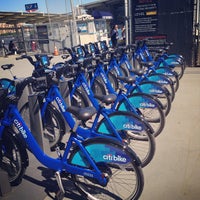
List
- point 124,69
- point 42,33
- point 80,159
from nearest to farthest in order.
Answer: point 80,159, point 124,69, point 42,33

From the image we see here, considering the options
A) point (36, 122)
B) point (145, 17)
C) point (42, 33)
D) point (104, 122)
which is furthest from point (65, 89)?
point (42, 33)

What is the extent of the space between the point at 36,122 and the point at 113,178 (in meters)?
1.16

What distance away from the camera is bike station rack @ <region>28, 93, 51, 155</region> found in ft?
9.45

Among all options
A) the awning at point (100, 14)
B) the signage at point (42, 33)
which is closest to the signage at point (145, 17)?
the signage at point (42, 33)

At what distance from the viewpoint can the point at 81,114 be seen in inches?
84.7

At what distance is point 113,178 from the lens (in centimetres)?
266

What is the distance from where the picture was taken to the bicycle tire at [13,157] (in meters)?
2.63

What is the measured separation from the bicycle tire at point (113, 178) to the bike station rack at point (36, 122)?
2.19 ft

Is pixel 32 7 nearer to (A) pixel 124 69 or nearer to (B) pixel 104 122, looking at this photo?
(A) pixel 124 69

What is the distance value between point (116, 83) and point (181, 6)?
4815mm

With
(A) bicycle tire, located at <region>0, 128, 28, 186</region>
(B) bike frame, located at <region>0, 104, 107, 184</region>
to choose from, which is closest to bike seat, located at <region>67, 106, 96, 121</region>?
(B) bike frame, located at <region>0, 104, 107, 184</region>

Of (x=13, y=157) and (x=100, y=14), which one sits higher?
(x=100, y=14)

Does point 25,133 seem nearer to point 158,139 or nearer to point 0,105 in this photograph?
point 0,105

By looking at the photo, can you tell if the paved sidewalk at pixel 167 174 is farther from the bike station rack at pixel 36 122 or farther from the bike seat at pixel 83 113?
the bike seat at pixel 83 113
